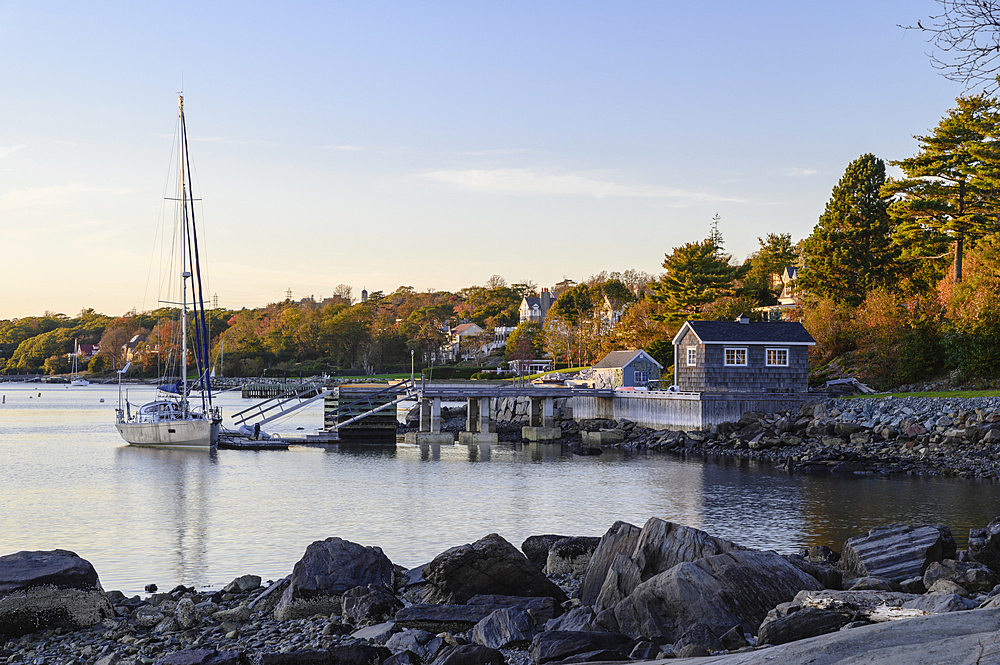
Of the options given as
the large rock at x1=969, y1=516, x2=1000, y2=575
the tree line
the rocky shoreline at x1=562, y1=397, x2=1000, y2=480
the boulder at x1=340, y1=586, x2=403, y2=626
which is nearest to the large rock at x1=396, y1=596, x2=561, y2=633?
the boulder at x1=340, y1=586, x2=403, y2=626

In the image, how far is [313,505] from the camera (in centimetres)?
2825

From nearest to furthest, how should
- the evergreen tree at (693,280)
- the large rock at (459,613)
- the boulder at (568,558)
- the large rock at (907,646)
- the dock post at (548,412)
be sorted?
the large rock at (907,646) < the large rock at (459,613) < the boulder at (568,558) < the dock post at (548,412) < the evergreen tree at (693,280)

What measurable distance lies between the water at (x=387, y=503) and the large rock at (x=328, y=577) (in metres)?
4.68

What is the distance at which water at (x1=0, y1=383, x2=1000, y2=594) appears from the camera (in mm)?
21609

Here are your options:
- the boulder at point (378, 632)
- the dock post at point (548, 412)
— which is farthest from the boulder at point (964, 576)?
the dock post at point (548, 412)

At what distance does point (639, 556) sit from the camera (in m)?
12.8

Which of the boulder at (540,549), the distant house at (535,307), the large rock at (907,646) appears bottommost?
the boulder at (540,549)

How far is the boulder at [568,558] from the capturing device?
15.5m

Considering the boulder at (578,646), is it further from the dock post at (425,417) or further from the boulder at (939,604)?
the dock post at (425,417)

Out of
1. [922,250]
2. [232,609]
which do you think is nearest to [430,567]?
[232,609]

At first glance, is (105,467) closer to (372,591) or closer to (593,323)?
(372,591)

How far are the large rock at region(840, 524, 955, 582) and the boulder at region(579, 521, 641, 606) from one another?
364cm

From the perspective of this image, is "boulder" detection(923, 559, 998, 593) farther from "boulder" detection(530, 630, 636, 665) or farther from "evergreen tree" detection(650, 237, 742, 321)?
"evergreen tree" detection(650, 237, 742, 321)

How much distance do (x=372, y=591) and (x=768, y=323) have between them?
3951 centimetres
